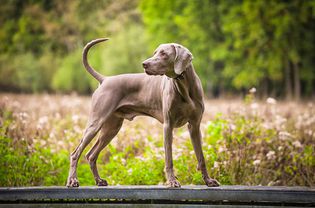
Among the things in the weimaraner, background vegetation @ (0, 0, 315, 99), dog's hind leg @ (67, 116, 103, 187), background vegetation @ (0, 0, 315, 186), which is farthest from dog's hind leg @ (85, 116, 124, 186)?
background vegetation @ (0, 0, 315, 99)

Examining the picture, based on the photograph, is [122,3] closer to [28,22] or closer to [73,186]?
[28,22]

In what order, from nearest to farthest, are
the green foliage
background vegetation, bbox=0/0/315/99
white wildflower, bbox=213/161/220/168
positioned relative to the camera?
1. white wildflower, bbox=213/161/220/168
2. the green foliage
3. background vegetation, bbox=0/0/315/99

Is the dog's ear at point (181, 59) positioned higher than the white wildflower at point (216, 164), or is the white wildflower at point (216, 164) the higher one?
the dog's ear at point (181, 59)

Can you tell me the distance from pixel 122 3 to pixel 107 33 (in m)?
3.63

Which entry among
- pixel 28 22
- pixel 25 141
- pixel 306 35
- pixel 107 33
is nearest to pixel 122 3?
pixel 107 33

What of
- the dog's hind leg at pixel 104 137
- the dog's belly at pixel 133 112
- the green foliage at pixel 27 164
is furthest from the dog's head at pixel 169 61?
the green foliage at pixel 27 164

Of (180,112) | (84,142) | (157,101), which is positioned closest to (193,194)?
(180,112)

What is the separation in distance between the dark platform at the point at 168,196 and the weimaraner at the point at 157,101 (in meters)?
0.15

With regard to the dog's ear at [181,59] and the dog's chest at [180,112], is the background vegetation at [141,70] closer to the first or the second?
the dog's chest at [180,112]

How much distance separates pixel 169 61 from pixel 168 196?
1382 millimetres

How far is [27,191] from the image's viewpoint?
5344mm

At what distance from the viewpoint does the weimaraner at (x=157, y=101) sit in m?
4.84

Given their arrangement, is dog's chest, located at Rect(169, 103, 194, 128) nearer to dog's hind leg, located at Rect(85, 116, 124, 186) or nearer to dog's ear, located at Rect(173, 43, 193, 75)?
dog's ear, located at Rect(173, 43, 193, 75)

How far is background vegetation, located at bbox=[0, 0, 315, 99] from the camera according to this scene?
2428 cm
